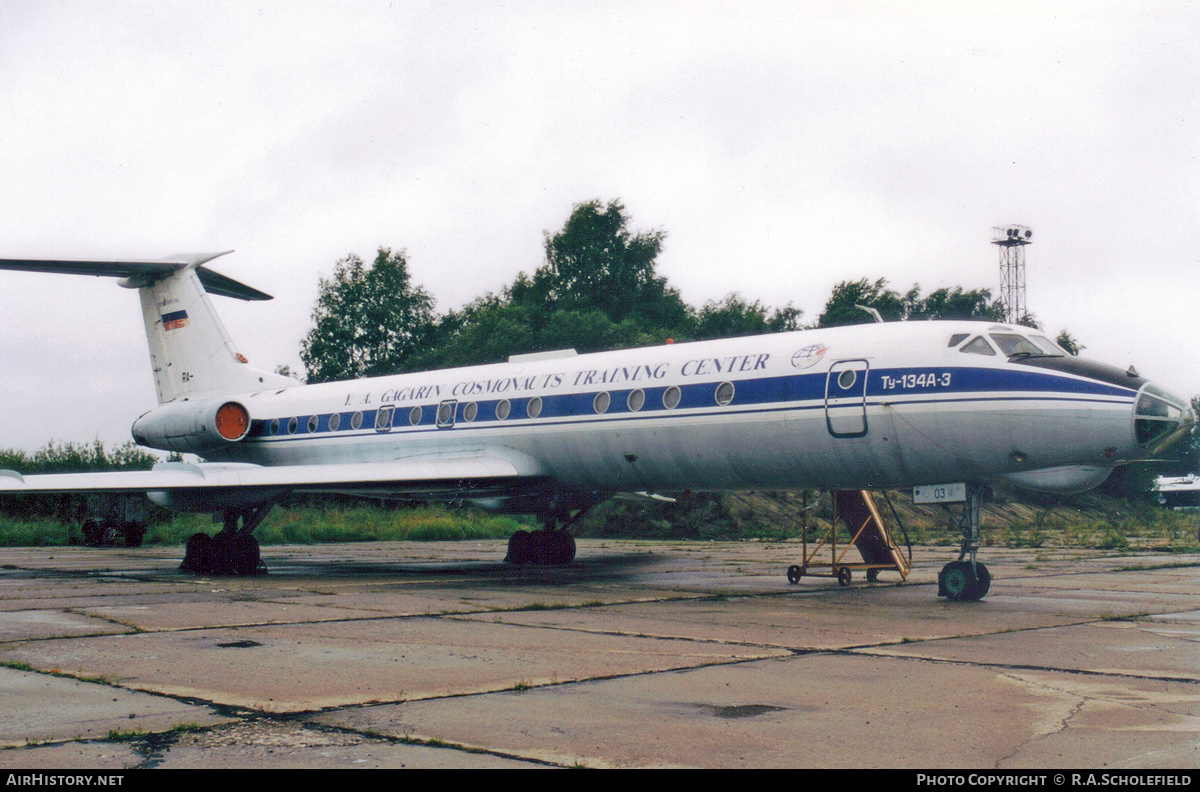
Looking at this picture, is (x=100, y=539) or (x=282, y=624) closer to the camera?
(x=282, y=624)

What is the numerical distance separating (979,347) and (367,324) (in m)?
51.8

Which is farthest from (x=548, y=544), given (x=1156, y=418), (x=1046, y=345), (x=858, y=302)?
(x=858, y=302)

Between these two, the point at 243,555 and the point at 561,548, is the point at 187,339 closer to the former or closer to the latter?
the point at 243,555

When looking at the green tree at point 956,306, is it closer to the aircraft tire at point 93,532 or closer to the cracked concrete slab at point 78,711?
the aircraft tire at point 93,532

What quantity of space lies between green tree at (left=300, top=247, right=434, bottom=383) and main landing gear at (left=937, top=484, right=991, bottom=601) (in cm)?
4919

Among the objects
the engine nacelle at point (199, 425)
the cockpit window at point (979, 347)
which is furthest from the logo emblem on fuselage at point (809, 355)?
the engine nacelle at point (199, 425)

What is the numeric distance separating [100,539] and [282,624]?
19.7 metres

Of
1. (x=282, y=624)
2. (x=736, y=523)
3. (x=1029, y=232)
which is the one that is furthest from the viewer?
(x=1029, y=232)

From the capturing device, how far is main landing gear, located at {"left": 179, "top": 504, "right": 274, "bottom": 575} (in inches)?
614

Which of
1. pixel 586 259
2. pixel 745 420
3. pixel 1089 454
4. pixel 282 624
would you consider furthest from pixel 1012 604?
pixel 586 259

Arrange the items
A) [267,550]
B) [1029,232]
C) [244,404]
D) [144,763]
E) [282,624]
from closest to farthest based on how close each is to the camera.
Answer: [144,763]
[282,624]
[244,404]
[267,550]
[1029,232]

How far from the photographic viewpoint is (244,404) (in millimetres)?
20016

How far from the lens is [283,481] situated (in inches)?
580
